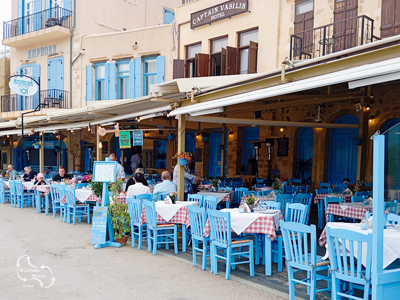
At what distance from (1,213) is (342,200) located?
876 cm

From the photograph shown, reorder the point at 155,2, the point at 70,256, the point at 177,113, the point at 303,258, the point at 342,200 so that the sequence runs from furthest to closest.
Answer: the point at 155,2, the point at 342,200, the point at 177,113, the point at 70,256, the point at 303,258

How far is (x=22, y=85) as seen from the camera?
13734 millimetres

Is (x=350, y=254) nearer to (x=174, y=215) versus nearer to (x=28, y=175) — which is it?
(x=174, y=215)

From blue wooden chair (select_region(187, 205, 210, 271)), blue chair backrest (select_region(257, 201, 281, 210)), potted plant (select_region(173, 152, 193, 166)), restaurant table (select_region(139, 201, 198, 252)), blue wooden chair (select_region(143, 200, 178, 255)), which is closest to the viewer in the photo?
blue wooden chair (select_region(187, 205, 210, 271))

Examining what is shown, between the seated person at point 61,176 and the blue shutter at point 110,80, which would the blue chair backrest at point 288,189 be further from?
the blue shutter at point 110,80

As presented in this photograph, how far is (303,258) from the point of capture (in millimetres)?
4598

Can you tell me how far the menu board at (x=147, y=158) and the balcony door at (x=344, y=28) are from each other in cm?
1035

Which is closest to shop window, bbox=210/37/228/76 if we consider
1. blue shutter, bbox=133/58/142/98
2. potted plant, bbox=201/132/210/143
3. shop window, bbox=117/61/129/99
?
potted plant, bbox=201/132/210/143

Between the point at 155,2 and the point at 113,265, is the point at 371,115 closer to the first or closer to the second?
the point at 113,265

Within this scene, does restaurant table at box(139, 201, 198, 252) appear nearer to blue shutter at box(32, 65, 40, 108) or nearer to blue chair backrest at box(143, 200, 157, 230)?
blue chair backrest at box(143, 200, 157, 230)

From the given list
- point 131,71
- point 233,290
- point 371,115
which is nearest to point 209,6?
point 131,71

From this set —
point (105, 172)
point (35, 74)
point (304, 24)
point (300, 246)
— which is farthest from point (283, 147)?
point (35, 74)

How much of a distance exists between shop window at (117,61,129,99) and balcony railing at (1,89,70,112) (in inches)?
122

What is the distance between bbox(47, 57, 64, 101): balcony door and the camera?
1839cm
